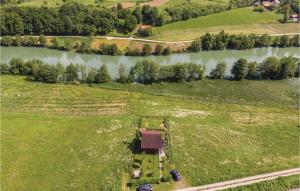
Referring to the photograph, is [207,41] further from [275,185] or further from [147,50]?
[275,185]

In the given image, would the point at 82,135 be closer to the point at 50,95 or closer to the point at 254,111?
the point at 50,95

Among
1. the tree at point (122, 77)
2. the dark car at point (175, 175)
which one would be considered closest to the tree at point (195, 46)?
the tree at point (122, 77)

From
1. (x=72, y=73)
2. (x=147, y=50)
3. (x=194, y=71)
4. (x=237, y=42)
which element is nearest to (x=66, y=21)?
(x=147, y=50)

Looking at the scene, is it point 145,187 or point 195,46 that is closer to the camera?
point 145,187

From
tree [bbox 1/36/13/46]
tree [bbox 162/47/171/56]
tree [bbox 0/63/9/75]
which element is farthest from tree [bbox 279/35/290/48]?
tree [bbox 1/36/13/46]

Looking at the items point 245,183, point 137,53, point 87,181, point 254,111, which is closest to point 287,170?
point 245,183

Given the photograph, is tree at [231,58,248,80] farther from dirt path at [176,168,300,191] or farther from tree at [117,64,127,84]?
dirt path at [176,168,300,191]
